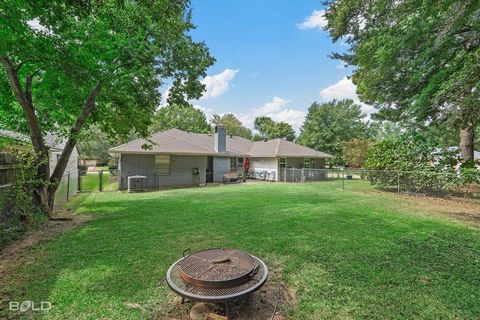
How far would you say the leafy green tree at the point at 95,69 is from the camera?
5898mm

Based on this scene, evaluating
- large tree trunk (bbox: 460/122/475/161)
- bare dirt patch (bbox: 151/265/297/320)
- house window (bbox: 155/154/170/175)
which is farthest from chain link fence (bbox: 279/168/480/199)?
house window (bbox: 155/154/170/175)

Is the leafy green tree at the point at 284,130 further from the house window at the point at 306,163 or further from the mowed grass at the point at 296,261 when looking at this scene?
the mowed grass at the point at 296,261

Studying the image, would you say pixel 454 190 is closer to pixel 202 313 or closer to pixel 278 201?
pixel 278 201

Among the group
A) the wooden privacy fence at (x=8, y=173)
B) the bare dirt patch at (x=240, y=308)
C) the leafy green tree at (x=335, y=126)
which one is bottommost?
the bare dirt patch at (x=240, y=308)

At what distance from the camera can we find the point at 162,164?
16.3m

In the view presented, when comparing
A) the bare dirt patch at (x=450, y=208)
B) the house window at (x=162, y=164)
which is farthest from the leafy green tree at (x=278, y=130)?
the bare dirt patch at (x=450, y=208)

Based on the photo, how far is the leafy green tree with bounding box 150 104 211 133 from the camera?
125ft

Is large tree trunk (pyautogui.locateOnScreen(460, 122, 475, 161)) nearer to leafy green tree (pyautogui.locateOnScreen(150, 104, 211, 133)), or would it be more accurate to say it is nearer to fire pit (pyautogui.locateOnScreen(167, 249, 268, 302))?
fire pit (pyautogui.locateOnScreen(167, 249, 268, 302))

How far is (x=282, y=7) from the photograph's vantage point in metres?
10.0

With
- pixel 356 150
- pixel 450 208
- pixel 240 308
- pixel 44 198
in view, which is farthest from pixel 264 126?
pixel 240 308

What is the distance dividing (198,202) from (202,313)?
7.72 meters

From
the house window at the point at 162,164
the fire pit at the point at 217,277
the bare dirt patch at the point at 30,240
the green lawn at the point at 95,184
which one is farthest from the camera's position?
the house window at the point at 162,164

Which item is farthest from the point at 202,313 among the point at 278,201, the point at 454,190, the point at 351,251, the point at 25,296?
the point at 454,190

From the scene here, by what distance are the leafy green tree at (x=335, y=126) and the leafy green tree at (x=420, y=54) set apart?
22503 millimetres
